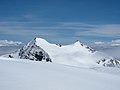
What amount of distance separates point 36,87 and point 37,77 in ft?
6.71

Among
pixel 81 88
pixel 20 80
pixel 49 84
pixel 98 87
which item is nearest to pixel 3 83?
pixel 20 80

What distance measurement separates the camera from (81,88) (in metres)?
12.3

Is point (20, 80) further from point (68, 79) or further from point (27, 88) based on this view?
point (68, 79)

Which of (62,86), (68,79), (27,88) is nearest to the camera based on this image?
(27,88)

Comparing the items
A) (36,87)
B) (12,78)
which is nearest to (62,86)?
(36,87)

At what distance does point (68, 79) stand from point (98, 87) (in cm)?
184

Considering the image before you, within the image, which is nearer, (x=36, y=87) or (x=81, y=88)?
(x=36, y=87)

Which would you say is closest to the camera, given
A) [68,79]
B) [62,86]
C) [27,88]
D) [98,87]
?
[27,88]

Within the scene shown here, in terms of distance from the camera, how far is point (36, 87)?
11.4 m

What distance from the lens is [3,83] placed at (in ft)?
37.3

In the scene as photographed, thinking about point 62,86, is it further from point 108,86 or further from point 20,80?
point 108,86

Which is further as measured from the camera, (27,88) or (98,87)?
(98,87)

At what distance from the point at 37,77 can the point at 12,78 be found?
1.51 m

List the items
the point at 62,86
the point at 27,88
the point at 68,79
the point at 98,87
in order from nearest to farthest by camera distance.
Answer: the point at 27,88 → the point at 62,86 → the point at 98,87 → the point at 68,79
